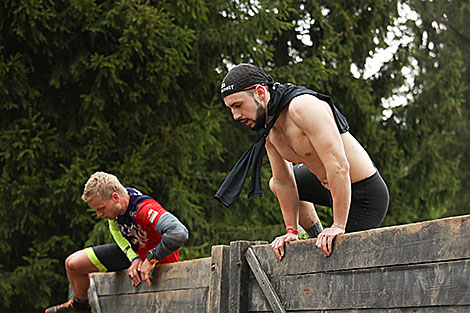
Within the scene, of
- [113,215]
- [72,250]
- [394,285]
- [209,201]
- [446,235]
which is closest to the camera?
[446,235]

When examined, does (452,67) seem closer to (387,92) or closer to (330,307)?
(387,92)

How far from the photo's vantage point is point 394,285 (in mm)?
2504

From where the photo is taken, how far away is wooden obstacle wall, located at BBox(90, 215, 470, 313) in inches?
90.1

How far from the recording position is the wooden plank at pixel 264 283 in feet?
10.3

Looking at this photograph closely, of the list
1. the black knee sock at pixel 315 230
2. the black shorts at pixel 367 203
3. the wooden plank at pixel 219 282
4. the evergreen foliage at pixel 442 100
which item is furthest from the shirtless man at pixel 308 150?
the evergreen foliage at pixel 442 100

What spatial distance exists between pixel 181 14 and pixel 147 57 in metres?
1.18

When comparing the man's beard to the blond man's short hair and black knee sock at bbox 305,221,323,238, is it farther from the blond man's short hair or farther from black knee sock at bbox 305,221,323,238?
the blond man's short hair

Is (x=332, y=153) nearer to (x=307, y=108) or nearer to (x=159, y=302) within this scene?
(x=307, y=108)

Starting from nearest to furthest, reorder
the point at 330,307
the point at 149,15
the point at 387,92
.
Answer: the point at 330,307, the point at 149,15, the point at 387,92

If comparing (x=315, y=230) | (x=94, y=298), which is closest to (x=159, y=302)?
(x=94, y=298)

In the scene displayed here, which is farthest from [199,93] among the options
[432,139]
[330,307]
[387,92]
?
[330,307]

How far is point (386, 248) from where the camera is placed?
256 centimetres

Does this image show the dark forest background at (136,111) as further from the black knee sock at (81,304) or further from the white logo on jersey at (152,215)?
the white logo on jersey at (152,215)

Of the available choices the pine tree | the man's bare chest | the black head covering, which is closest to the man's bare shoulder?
the man's bare chest
